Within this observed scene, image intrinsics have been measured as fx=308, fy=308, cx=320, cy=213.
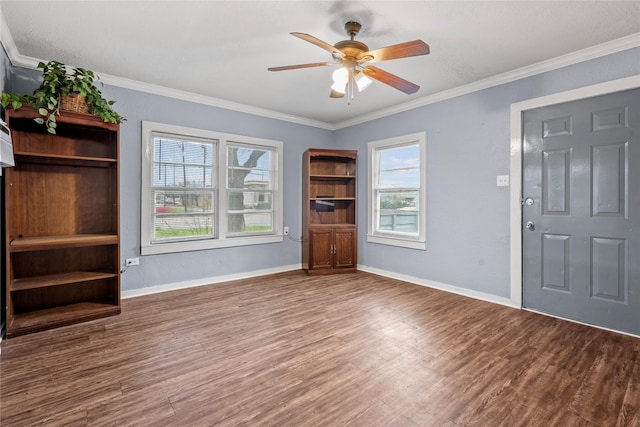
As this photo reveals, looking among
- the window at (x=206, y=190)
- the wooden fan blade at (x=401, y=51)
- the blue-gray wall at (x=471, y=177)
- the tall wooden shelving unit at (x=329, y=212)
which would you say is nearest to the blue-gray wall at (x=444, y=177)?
the blue-gray wall at (x=471, y=177)

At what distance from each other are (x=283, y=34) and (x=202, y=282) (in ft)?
10.4

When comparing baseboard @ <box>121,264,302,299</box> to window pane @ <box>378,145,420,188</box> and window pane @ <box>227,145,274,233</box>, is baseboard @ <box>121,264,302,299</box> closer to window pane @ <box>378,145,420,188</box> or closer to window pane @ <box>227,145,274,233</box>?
window pane @ <box>227,145,274,233</box>

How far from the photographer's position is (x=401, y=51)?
2154 millimetres

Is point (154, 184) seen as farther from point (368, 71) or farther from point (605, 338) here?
point (605, 338)

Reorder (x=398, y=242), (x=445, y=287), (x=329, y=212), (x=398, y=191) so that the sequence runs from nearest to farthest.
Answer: (x=445, y=287) → (x=398, y=242) → (x=398, y=191) → (x=329, y=212)

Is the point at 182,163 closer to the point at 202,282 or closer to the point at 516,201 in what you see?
the point at 202,282

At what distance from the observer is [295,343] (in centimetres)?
249

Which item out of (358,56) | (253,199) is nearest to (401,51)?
(358,56)

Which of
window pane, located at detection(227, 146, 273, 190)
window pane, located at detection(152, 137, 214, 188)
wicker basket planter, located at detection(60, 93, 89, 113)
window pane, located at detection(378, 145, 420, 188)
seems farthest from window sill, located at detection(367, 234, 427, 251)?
wicker basket planter, located at detection(60, 93, 89, 113)

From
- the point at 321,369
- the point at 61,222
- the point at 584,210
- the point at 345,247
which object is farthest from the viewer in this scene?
the point at 345,247

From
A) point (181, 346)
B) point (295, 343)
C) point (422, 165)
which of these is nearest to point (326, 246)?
point (422, 165)

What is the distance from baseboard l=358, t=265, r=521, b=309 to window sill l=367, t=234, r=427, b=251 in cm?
43

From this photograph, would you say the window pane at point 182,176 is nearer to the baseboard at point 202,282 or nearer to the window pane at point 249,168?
the window pane at point 249,168

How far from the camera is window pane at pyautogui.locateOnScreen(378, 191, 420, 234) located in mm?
4426
